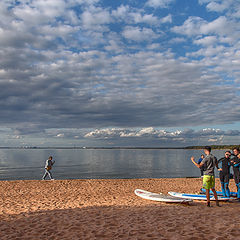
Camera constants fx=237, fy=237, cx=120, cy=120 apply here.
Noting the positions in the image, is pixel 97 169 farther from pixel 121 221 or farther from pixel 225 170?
pixel 121 221

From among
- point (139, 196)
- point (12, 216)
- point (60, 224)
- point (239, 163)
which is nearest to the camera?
point (60, 224)

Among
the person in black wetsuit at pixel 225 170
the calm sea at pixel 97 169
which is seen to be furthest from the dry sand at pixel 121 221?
the calm sea at pixel 97 169

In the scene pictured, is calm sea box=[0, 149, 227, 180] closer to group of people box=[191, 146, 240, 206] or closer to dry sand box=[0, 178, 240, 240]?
dry sand box=[0, 178, 240, 240]

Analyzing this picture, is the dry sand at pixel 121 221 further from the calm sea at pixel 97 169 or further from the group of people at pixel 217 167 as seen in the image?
the calm sea at pixel 97 169

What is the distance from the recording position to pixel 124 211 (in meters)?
9.06

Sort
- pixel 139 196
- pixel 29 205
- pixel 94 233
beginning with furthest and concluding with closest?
pixel 139 196
pixel 29 205
pixel 94 233

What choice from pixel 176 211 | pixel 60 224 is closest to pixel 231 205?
pixel 176 211

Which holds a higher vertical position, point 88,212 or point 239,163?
point 239,163

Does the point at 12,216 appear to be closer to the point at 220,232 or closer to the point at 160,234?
the point at 160,234

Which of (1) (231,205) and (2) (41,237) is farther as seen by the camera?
(1) (231,205)

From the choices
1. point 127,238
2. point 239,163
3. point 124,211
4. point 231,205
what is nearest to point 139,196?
point 124,211

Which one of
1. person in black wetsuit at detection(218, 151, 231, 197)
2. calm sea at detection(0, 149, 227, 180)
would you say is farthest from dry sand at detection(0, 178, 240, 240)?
calm sea at detection(0, 149, 227, 180)

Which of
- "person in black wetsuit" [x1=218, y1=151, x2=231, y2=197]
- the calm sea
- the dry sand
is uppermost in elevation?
"person in black wetsuit" [x1=218, y1=151, x2=231, y2=197]

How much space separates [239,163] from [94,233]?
6635 millimetres
